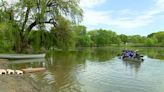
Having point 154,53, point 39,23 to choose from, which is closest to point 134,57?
point 39,23

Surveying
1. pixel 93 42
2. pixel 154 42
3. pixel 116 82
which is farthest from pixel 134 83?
pixel 154 42

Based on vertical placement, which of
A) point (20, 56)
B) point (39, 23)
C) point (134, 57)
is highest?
point (39, 23)

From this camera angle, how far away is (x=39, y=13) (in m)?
41.4

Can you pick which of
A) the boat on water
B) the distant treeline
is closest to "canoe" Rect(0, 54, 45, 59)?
the distant treeline

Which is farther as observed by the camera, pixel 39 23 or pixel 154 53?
pixel 154 53

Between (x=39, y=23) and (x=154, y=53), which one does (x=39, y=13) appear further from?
(x=154, y=53)

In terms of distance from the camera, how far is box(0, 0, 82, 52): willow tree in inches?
1619

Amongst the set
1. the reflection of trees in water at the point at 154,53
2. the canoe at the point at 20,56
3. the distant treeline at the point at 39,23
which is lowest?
the reflection of trees in water at the point at 154,53

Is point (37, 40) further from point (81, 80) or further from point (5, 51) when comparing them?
point (81, 80)

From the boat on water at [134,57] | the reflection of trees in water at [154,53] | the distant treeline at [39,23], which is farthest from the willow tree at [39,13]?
the reflection of trees in water at [154,53]

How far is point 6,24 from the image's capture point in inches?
1513

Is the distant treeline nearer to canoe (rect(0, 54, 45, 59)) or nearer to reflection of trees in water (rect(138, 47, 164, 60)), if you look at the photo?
canoe (rect(0, 54, 45, 59))

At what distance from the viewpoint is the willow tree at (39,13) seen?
4112 cm

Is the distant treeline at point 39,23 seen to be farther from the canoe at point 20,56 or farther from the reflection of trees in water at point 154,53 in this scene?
the reflection of trees in water at point 154,53
